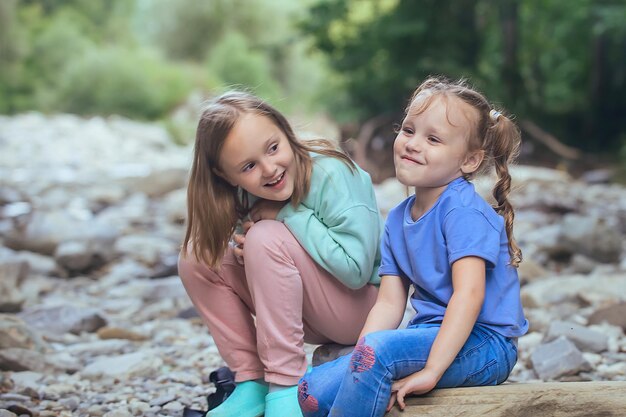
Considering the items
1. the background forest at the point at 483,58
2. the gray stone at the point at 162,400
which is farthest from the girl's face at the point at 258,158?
the background forest at the point at 483,58

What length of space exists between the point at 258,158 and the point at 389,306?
515mm

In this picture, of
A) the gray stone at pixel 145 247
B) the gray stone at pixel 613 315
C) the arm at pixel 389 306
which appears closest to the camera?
the arm at pixel 389 306

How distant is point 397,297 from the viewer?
2146mm

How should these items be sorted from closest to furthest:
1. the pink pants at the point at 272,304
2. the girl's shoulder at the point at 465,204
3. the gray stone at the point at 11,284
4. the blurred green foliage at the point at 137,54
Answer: the girl's shoulder at the point at 465,204, the pink pants at the point at 272,304, the gray stone at the point at 11,284, the blurred green foliage at the point at 137,54

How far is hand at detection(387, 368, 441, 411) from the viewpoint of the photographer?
1.91 metres

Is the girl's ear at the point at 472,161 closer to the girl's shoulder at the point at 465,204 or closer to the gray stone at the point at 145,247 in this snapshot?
the girl's shoulder at the point at 465,204

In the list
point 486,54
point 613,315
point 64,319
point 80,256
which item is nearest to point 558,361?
point 613,315

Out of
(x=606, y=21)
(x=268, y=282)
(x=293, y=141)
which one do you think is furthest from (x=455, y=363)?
(x=606, y=21)

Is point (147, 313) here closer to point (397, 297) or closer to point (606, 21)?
point (397, 297)

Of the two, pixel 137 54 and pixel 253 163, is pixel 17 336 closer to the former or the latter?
pixel 253 163

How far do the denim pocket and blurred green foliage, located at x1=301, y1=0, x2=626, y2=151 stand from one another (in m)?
7.36

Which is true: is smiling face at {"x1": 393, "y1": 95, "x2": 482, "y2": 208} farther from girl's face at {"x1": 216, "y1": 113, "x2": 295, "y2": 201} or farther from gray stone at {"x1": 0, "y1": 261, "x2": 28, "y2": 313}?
gray stone at {"x1": 0, "y1": 261, "x2": 28, "y2": 313}

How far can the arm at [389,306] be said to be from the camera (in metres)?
2.12

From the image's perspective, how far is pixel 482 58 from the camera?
1011 centimetres
